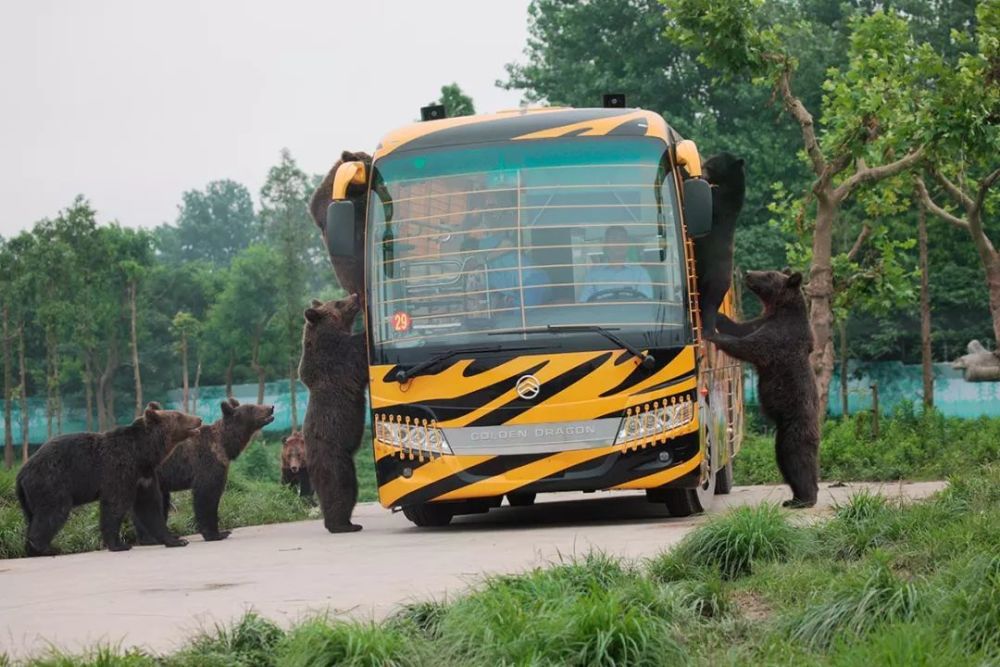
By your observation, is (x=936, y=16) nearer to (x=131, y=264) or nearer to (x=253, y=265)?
(x=131, y=264)

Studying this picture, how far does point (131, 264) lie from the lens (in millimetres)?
48938

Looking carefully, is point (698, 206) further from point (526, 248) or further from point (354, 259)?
point (354, 259)

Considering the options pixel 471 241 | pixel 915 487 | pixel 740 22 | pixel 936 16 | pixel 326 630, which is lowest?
pixel 915 487

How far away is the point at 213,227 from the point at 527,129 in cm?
11307

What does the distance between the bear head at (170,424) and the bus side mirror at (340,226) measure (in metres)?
1.86

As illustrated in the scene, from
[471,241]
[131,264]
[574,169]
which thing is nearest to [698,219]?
[574,169]

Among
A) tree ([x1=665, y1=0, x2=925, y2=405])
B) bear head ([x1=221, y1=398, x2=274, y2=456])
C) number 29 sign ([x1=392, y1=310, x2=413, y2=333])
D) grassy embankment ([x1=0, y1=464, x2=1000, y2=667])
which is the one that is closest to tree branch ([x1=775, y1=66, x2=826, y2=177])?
tree ([x1=665, y1=0, x2=925, y2=405])

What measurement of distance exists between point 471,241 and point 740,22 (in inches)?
A: 315

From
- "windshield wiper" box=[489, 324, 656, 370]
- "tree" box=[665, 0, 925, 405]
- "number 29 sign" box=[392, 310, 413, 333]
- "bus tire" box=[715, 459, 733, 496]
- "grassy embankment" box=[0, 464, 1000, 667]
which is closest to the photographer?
"grassy embankment" box=[0, 464, 1000, 667]

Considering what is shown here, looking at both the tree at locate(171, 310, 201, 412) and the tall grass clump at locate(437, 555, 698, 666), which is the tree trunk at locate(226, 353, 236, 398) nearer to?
the tree at locate(171, 310, 201, 412)

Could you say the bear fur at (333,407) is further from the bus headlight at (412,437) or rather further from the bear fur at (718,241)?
the bear fur at (718,241)

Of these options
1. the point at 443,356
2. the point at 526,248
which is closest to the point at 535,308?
the point at 526,248

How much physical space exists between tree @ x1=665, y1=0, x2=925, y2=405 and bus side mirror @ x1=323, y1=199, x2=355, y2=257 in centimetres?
768

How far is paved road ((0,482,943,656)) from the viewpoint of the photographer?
709 centimetres
